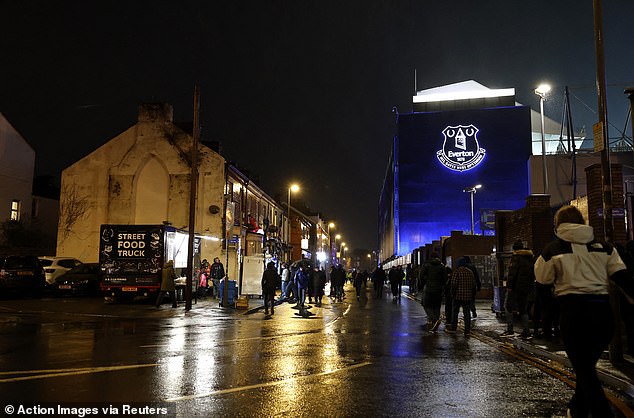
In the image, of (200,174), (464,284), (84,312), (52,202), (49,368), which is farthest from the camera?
(52,202)

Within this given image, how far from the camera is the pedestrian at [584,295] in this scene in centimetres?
430

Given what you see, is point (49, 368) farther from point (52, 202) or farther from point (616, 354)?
point (52, 202)

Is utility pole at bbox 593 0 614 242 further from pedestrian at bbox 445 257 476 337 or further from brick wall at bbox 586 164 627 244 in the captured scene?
pedestrian at bbox 445 257 476 337

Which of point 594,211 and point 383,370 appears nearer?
point 383,370

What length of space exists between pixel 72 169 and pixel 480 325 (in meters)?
28.3

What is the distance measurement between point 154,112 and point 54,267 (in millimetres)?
11642

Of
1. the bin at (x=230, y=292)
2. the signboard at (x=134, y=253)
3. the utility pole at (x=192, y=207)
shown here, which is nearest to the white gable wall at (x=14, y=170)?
the signboard at (x=134, y=253)

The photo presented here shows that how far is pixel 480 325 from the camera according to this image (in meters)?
14.3

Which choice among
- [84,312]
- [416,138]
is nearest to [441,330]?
[84,312]

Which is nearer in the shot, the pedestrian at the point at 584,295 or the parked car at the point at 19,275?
the pedestrian at the point at 584,295

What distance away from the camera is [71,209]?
33.3 m

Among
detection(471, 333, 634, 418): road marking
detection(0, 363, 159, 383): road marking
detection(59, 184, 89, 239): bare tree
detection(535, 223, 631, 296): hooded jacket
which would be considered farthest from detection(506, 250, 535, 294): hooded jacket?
detection(59, 184, 89, 239): bare tree

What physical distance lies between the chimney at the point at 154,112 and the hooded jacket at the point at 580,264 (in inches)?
1243

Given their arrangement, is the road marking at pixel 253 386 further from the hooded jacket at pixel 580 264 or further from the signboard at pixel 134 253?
the signboard at pixel 134 253
